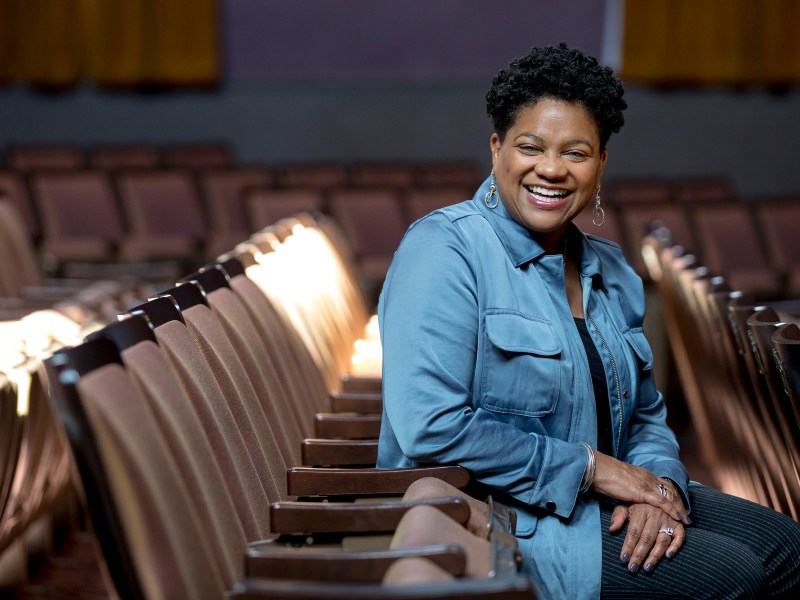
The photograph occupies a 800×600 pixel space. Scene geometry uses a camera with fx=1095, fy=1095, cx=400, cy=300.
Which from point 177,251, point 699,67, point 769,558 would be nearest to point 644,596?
point 769,558

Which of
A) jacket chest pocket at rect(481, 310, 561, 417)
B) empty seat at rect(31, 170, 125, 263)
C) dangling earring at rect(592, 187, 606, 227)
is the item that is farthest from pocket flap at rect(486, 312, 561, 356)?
empty seat at rect(31, 170, 125, 263)

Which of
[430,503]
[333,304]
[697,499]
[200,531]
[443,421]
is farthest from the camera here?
[333,304]

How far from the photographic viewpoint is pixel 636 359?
4.04 feet

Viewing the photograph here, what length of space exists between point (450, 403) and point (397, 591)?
354 mm

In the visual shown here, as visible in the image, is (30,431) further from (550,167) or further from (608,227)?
(608,227)

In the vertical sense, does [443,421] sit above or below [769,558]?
above

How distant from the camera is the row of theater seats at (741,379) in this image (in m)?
1.21

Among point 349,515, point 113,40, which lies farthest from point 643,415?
point 113,40

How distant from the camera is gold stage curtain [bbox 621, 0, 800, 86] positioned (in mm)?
5707

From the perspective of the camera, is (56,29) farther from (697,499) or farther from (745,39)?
(697,499)

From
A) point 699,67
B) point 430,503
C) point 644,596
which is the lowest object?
point 644,596

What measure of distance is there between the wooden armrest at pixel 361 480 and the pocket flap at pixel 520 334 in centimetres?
13

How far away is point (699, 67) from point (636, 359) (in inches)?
193

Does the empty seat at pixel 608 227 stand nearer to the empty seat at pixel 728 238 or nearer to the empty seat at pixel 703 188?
the empty seat at pixel 728 238
